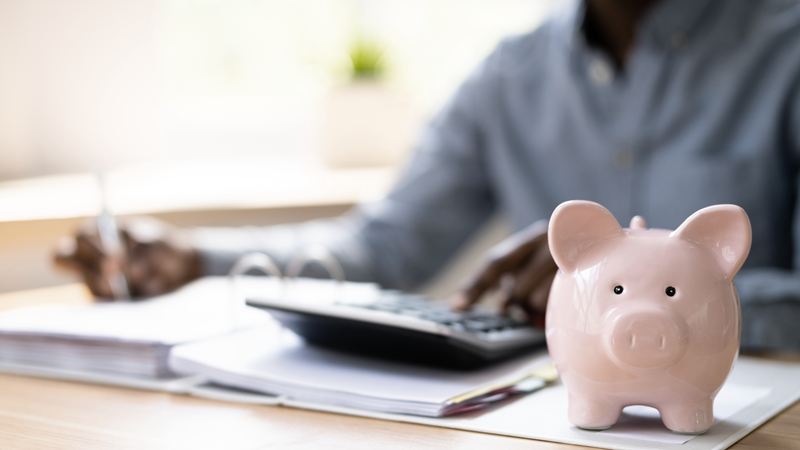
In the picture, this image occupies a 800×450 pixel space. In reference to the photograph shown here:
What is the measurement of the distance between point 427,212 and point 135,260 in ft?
1.84

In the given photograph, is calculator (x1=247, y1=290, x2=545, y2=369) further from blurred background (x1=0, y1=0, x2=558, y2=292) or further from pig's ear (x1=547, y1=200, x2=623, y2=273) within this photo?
blurred background (x1=0, y1=0, x2=558, y2=292)

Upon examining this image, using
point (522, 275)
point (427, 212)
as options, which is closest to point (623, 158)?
point (427, 212)

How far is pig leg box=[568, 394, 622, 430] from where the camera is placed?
17.4 inches

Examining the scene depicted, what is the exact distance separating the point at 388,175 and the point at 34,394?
126 centimetres

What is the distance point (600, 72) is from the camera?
47.3 inches

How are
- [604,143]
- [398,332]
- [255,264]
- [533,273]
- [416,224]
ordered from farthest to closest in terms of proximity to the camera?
[416,224], [604,143], [255,264], [533,273], [398,332]

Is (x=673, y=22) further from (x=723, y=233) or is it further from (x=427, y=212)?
(x=723, y=233)

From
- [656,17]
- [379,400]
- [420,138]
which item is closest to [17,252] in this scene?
[420,138]

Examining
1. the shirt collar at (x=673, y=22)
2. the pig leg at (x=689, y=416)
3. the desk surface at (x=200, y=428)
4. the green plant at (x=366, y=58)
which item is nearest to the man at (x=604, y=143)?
the shirt collar at (x=673, y=22)

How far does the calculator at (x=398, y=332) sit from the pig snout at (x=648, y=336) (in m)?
0.16

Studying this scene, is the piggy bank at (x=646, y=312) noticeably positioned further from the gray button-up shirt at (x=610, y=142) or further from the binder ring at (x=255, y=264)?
the gray button-up shirt at (x=610, y=142)

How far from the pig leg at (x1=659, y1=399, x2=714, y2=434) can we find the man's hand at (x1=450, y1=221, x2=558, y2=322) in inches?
13.1

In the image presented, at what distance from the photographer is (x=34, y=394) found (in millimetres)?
604

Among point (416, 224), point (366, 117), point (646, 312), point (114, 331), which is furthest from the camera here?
point (366, 117)
